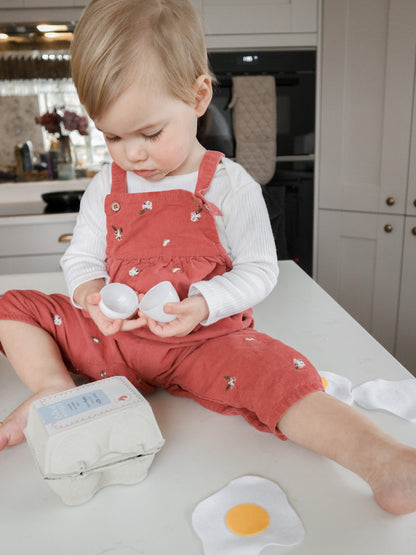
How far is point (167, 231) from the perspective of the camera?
833 mm

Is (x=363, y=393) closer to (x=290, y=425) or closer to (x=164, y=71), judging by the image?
(x=290, y=425)

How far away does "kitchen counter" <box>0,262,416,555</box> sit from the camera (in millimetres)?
454

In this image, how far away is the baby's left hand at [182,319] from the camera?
2.24 ft

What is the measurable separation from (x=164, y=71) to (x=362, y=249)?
5.63 feet

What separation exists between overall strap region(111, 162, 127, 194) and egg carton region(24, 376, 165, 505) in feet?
1.40

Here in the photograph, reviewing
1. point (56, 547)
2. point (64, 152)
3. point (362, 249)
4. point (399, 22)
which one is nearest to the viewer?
point (56, 547)

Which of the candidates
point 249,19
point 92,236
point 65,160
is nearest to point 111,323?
point 92,236

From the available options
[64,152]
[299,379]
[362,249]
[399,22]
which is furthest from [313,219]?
[299,379]

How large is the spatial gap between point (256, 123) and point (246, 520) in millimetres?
2001

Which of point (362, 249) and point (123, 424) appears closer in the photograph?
point (123, 424)

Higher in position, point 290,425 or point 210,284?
point 210,284

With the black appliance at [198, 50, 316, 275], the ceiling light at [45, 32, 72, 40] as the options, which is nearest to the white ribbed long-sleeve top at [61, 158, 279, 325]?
the black appliance at [198, 50, 316, 275]

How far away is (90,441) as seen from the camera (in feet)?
1.71

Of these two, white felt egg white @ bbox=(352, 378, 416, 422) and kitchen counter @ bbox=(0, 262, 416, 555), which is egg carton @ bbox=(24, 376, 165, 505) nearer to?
kitchen counter @ bbox=(0, 262, 416, 555)
